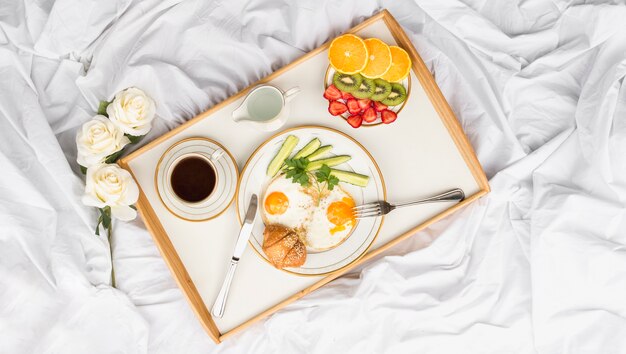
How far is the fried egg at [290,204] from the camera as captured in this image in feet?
5.39

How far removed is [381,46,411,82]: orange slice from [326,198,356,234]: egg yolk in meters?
0.41

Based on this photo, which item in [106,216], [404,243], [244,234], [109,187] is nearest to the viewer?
[109,187]

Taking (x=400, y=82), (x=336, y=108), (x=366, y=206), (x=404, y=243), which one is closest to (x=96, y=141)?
(x=336, y=108)

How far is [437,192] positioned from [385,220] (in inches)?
7.2

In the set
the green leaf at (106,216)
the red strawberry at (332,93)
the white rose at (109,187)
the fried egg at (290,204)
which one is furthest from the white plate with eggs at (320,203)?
the green leaf at (106,216)

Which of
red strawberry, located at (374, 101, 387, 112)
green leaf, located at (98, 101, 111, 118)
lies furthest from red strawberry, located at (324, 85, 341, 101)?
green leaf, located at (98, 101, 111, 118)

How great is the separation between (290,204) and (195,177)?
297 mm

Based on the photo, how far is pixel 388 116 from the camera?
1.63m

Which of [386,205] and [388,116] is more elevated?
[388,116]

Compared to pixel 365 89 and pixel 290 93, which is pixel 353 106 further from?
pixel 290 93

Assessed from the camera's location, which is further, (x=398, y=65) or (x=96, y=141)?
(x=398, y=65)

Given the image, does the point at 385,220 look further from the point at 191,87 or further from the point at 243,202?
the point at 191,87

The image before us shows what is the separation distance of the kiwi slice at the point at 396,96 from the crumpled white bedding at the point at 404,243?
23 cm

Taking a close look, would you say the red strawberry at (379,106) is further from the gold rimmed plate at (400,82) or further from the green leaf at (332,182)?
the green leaf at (332,182)
